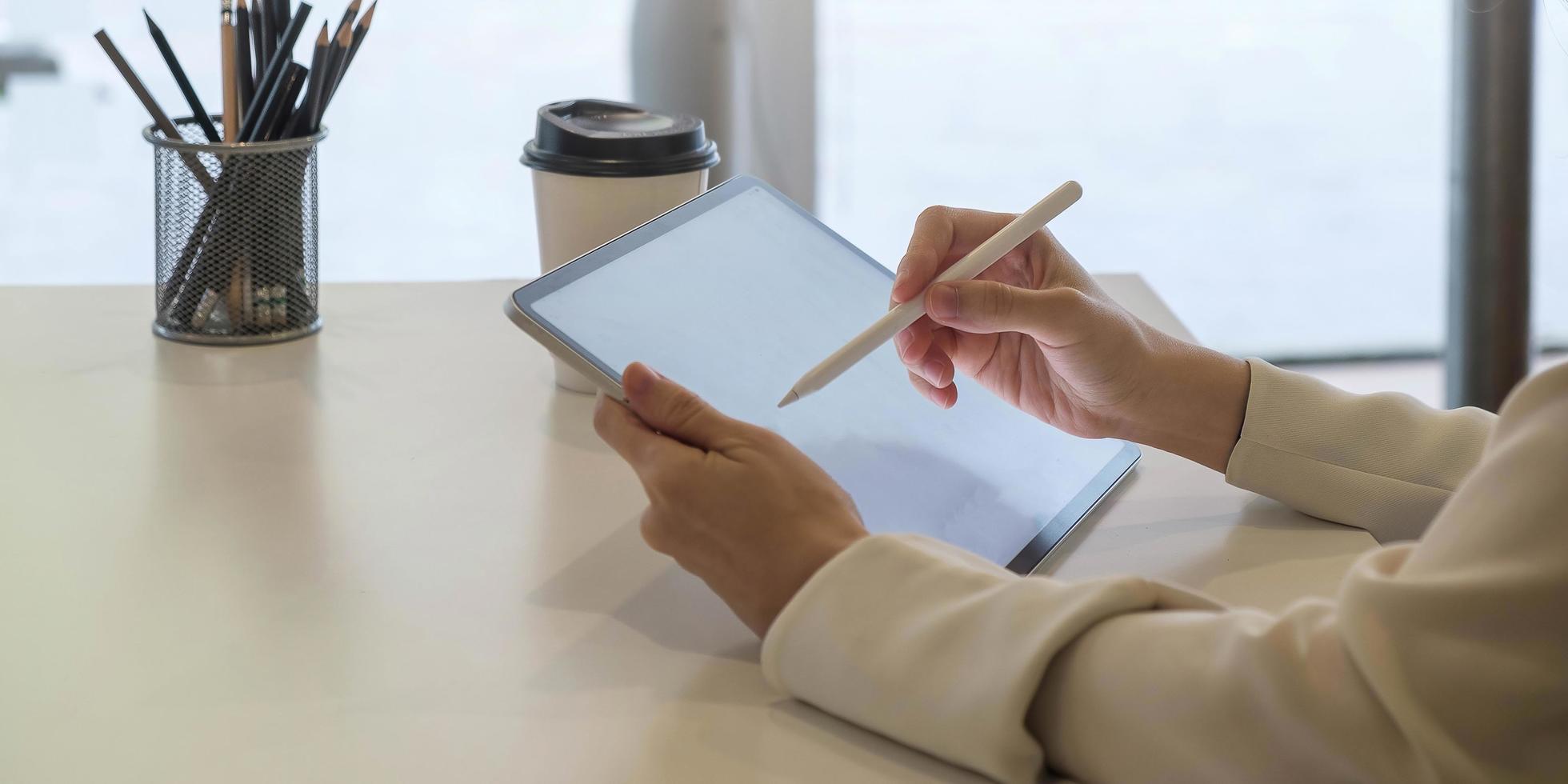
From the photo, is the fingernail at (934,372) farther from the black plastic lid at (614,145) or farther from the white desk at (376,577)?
the black plastic lid at (614,145)

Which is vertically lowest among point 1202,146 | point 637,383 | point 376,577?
point 376,577

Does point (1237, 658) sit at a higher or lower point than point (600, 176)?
lower

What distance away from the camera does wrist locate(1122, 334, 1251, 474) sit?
0.76 meters

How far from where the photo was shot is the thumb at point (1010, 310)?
2.29ft

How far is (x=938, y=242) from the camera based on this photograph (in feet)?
2.57

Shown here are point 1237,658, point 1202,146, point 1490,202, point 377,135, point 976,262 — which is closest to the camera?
point 1237,658

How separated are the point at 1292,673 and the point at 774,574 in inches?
8.5

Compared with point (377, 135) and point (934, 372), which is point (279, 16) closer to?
point (934, 372)

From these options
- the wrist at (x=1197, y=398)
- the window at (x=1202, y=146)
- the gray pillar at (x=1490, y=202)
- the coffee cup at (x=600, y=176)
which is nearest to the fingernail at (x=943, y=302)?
the wrist at (x=1197, y=398)

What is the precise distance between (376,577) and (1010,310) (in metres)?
0.35

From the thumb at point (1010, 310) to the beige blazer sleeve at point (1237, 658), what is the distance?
17 cm

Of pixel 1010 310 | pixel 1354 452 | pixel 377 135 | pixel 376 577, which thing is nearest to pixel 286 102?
pixel 376 577

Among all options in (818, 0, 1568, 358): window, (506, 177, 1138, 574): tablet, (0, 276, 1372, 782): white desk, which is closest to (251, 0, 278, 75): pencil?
(0, 276, 1372, 782): white desk

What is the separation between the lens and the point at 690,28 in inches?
82.7
